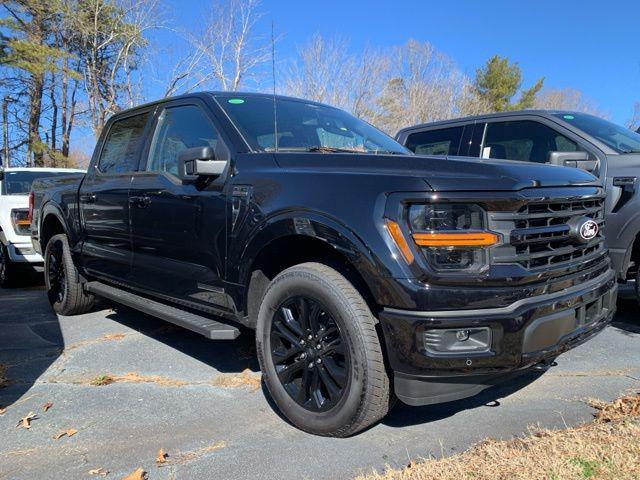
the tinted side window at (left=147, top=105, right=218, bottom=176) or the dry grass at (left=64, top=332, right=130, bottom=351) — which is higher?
the tinted side window at (left=147, top=105, right=218, bottom=176)

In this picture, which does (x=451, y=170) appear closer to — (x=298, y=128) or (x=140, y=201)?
(x=298, y=128)

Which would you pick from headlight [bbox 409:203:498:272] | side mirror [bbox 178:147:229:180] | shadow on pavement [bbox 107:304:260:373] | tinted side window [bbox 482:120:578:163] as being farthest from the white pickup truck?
headlight [bbox 409:203:498:272]

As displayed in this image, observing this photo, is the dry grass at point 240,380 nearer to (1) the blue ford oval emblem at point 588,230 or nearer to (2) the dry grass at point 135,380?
(2) the dry grass at point 135,380

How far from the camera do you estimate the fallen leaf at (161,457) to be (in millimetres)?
2712

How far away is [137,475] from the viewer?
2557 mm

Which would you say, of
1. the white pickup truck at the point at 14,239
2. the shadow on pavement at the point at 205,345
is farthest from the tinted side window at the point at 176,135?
the white pickup truck at the point at 14,239

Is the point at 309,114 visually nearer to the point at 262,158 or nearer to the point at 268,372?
the point at 262,158

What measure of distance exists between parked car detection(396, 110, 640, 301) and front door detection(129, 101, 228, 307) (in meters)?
2.68

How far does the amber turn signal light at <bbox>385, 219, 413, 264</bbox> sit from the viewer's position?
2.39m

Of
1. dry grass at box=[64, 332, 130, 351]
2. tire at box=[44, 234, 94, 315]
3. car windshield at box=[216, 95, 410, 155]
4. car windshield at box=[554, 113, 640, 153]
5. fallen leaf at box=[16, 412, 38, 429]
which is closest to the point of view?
fallen leaf at box=[16, 412, 38, 429]

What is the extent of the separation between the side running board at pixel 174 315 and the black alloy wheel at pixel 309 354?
41cm

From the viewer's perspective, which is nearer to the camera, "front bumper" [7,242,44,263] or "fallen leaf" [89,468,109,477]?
"fallen leaf" [89,468,109,477]

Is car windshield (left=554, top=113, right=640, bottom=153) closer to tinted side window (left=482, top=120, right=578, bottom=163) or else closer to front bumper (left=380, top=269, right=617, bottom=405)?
tinted side window (left=482, top=120, right=578, bottom=163)

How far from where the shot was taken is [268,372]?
309 centimetres
